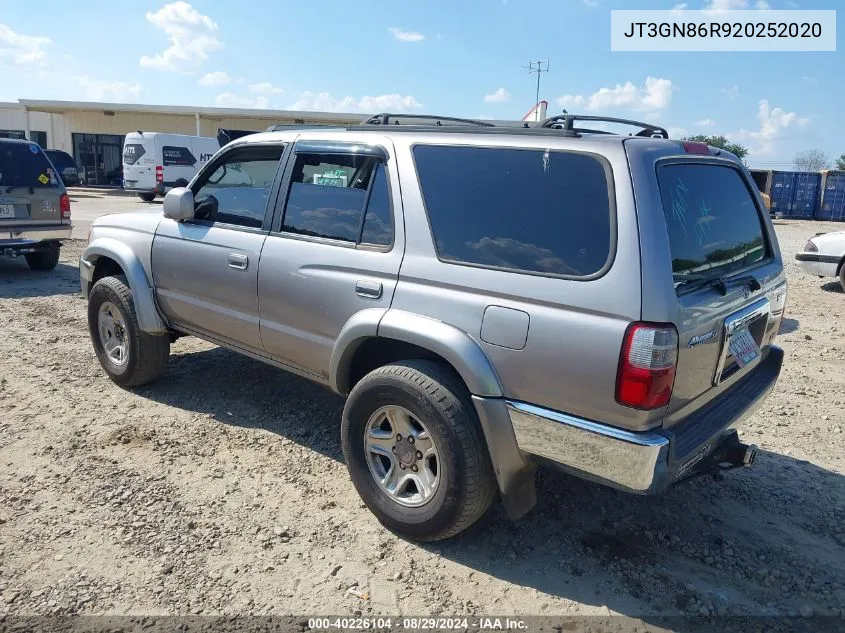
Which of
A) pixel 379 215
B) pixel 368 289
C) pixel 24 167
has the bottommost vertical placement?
pixel 368 289

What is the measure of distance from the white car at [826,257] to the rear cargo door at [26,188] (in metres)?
11.5

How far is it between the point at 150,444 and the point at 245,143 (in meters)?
2.05

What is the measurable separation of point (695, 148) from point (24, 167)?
9.24 meters

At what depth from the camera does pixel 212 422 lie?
4.51 m

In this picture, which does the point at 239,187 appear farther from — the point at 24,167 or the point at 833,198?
the point at 833,198

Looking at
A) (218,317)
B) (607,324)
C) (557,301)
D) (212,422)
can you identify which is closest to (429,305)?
(557,301)

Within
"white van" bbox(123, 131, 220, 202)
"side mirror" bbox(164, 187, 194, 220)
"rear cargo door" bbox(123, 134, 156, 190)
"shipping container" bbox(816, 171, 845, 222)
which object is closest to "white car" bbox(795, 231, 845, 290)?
"side mirror" bbox(164, 187, 194, 220)

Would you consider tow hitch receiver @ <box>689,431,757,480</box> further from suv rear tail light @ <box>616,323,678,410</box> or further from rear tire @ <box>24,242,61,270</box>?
rear tire @ <box>24,242,61,270</box>

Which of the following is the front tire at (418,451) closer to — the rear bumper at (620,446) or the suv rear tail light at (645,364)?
the rear bumper at (620,446)

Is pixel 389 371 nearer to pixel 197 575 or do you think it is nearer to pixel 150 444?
pixel 197 575

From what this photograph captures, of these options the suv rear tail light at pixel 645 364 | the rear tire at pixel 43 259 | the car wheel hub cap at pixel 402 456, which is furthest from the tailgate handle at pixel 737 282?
the rear tire at pixel 43 259

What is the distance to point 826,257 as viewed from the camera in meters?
10.0

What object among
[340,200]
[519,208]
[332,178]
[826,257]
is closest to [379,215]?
[340,200]

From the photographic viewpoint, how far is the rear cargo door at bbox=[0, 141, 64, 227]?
8.87 metres
